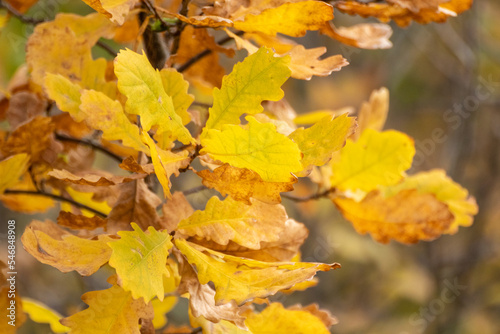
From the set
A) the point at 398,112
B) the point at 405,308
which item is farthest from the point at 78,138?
the point at 398,112

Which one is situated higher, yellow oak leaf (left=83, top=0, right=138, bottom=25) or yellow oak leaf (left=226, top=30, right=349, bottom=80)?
yellow oak leaf (left=83, top=0, right=138, bottom=25)

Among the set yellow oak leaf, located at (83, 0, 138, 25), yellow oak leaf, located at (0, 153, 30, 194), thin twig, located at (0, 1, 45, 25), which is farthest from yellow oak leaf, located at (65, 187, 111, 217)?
yellow oak leaf, located at (83, 0, 138, 25)

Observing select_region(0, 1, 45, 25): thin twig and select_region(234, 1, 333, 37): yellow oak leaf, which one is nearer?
select_region(234, 1, 333, 37): yellow oak leaf

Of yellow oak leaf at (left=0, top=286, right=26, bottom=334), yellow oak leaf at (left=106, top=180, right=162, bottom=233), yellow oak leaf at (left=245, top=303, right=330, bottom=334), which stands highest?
yellow oak leaf at (left=106, top=180, right=162, bottom=233)

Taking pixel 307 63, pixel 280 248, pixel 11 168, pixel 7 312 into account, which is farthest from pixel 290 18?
pixel 7 312

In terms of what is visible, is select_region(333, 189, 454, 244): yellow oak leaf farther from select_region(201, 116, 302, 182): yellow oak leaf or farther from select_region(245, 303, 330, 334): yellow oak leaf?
select_region(201, 116, 302, 182): yellow oak leaf

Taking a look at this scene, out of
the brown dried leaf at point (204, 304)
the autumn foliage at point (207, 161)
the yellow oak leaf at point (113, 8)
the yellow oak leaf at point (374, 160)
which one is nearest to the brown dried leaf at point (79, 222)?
the autumn foliage at point (207, 161)
